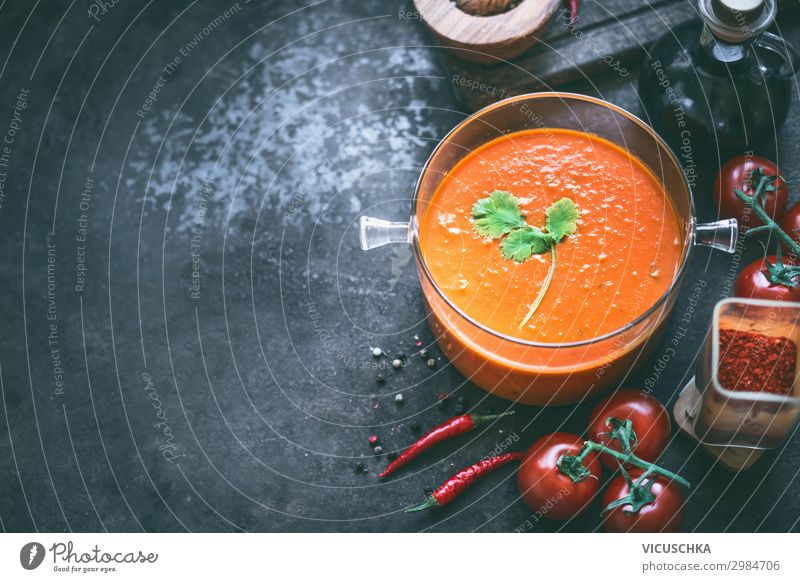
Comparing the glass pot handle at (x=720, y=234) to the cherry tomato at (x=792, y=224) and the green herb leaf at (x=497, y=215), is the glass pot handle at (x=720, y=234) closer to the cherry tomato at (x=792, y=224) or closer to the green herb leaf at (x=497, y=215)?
the cherry tomato at (x=792, y=224)

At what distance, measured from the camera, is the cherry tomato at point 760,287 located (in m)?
1.47

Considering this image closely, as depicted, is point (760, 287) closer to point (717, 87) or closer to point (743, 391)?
point (743, 391)

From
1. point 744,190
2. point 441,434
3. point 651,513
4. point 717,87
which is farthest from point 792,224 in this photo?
point 441,434

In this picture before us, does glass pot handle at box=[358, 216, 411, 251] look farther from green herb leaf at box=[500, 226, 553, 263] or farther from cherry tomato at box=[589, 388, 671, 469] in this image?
cherry tomato at box=[589, 388, 671, 469]

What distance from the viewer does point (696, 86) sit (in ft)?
5.07

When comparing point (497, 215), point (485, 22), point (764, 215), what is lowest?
point (764, 215)

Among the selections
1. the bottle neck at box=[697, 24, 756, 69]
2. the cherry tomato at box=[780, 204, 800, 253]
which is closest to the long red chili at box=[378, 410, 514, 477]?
the cherry tomato at box=[780, 204, 800, 253]

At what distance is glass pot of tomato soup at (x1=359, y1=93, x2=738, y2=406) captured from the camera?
4.65 ft

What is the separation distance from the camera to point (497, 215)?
4.80ft

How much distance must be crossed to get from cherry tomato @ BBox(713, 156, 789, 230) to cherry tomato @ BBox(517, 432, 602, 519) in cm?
47

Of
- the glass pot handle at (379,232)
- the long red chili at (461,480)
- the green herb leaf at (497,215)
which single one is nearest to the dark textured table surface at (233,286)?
the long red chili at (461,480)

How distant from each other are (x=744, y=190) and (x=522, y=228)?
1.30ft

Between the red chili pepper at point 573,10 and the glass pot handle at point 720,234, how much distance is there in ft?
Answer: 1.55
